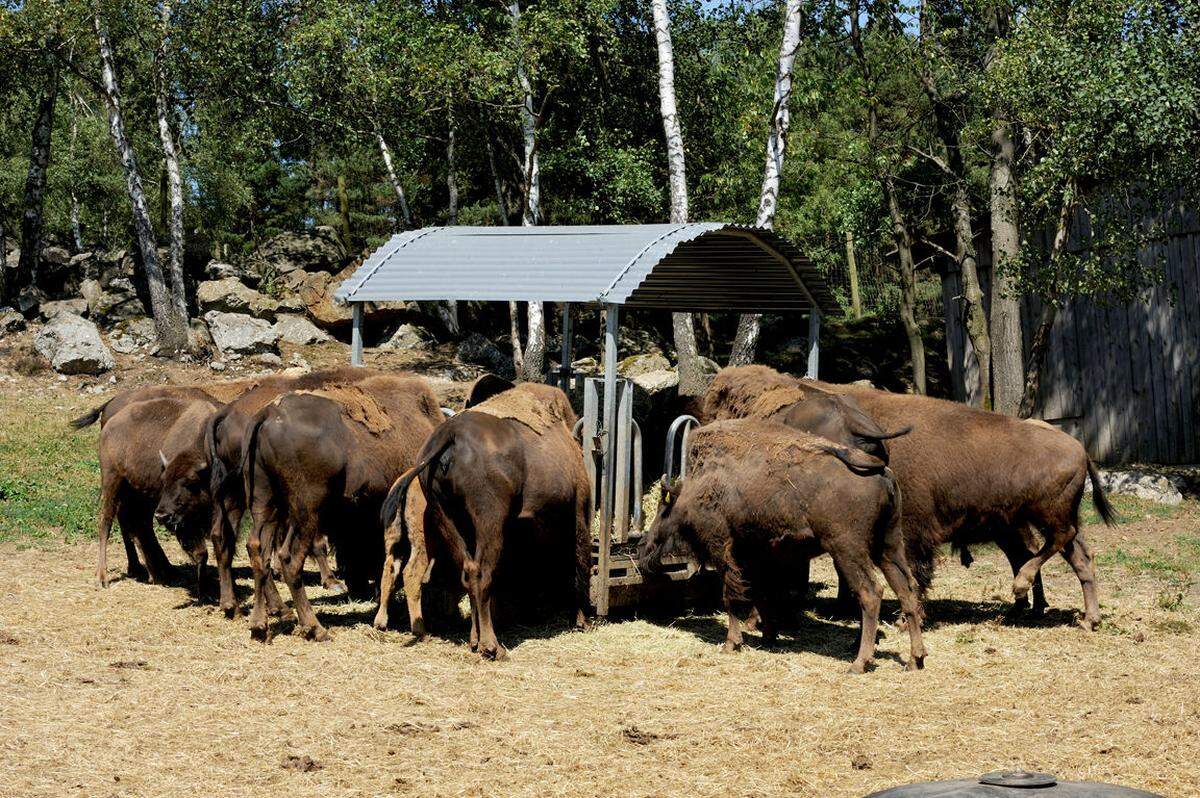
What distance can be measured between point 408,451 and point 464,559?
4.82 feet

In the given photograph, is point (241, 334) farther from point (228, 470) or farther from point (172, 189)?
point (228, 470)

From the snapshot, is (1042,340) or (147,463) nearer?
(147,463)

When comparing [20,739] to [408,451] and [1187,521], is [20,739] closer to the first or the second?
[408,451]

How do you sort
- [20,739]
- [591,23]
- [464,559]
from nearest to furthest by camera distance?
1. [20,739]
2. [464,559]
3. [591,23]

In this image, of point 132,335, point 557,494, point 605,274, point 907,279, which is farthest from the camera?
point 132,335

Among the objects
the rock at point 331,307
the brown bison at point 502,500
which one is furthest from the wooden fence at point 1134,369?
the rock at point 331,307

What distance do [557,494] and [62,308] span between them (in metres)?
19.4

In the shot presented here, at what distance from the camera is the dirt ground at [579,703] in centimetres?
625

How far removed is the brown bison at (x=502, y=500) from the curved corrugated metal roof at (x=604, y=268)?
1.20 m

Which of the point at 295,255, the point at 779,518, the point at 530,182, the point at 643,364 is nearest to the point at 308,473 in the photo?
the point at 779,518

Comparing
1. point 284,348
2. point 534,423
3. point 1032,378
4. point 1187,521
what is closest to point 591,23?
point 284,348

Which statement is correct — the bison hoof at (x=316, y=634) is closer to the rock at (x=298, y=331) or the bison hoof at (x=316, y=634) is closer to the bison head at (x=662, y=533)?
the bison head at (x=662, y=533)

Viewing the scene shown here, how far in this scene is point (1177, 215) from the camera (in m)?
17.3

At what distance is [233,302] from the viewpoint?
26594 mm
